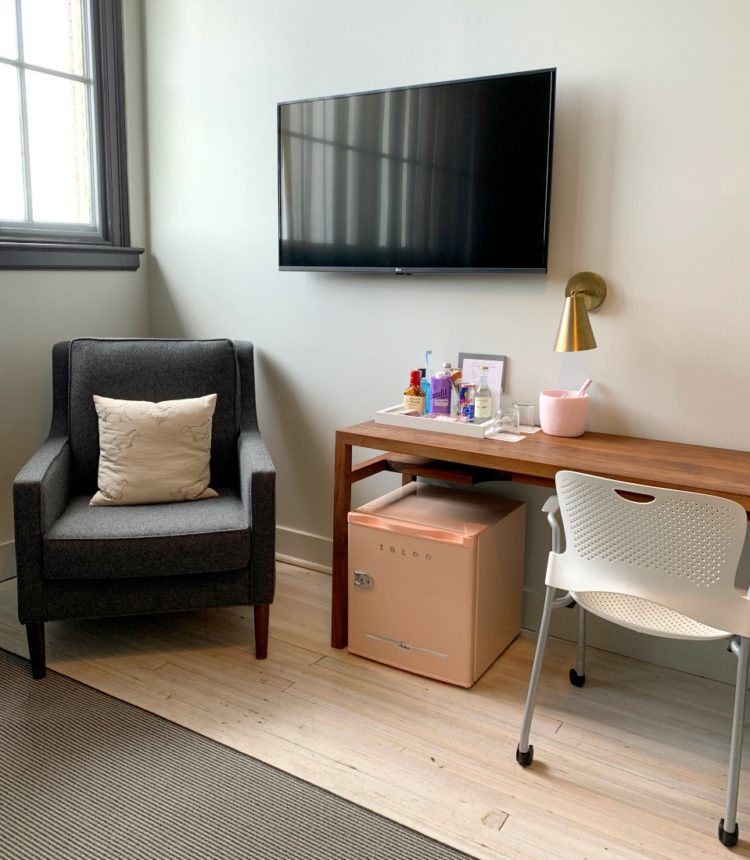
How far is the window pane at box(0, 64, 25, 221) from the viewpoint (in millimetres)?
2910

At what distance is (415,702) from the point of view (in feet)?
7.40

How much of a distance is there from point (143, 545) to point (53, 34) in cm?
199

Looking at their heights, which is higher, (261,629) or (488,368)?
(488,368)

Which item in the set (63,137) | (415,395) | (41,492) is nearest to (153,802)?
(41,492)

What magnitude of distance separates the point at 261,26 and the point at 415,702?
2354mm

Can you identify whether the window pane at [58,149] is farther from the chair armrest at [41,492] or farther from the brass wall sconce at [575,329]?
the brass wall sconce at [575,329]

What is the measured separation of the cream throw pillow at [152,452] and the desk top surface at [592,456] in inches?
20.1

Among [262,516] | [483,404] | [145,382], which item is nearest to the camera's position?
[262,516]

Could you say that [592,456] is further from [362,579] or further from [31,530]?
[31,530]

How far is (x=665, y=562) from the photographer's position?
1.70m

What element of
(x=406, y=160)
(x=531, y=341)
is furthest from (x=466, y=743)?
(x=406, y=160)

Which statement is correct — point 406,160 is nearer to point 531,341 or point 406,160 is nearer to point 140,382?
point 531,341

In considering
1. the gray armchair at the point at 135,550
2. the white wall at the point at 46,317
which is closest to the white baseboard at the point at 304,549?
the gray armchair at the point at 135,550

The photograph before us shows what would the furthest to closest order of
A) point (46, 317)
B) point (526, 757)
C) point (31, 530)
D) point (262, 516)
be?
point (46, 317) < point (262, 516) < point (31, 530) < point (526, 757)
